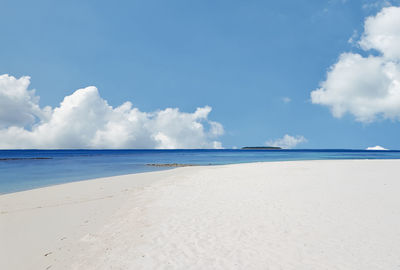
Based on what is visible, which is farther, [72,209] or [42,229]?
[72,209]

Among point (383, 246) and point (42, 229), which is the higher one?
point (383, 246)

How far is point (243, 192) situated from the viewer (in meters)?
13.3

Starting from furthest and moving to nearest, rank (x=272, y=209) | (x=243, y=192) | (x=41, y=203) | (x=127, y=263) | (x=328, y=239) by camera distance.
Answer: (x=243, y=192)
(x=41, y=203)
(x=272, y=209)
(x=328, y=239)
(x=127, y=263)

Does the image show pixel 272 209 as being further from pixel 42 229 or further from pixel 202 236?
pixel 42 229

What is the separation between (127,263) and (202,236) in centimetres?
235

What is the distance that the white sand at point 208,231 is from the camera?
5676mm

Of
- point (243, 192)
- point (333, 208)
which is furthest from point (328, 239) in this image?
point (243, 192)

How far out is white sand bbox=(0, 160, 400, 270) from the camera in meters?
5.68

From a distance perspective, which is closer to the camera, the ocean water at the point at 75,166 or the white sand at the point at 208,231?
the white sand at the point at 208,231

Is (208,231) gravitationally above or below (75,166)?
above

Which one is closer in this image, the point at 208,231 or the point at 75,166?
the point at 208,231

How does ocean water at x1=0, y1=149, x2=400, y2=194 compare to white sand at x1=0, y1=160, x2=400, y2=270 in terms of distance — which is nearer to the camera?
white sand at x1=0, y1=160, x2=400, y2=270

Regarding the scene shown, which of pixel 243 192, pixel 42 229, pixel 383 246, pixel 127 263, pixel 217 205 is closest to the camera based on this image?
pixel 127 263

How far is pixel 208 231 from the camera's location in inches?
292
